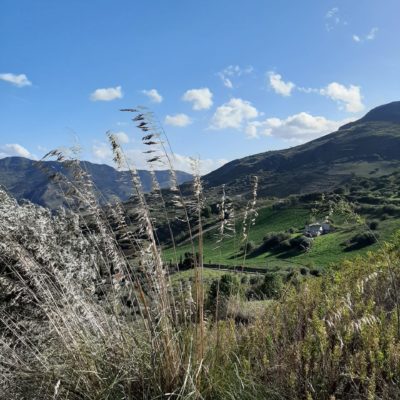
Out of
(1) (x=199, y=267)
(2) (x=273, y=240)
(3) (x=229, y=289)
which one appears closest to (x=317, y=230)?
(3) (x=229, y=289)

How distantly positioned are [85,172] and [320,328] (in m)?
2.34

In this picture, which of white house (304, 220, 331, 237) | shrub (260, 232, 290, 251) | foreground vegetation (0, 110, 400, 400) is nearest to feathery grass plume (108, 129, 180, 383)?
foreground vegetation (0, 110, 400, 400)

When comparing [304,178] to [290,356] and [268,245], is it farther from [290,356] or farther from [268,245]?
[290,356]

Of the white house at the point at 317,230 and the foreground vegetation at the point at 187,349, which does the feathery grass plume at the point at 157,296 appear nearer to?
the foreground vegetation at the point at 187,349

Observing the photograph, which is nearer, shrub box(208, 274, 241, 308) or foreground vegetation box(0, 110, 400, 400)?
foreground vegetation box(0, 110, 400, 400)

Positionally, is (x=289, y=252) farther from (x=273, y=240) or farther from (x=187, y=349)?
(x=187, y=349)

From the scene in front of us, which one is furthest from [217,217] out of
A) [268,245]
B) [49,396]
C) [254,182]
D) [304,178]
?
[304,178]

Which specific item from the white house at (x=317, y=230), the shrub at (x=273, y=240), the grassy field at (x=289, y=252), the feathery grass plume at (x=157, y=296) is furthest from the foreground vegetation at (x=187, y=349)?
the shrub at (x=273, y=240)

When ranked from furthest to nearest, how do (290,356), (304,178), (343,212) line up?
(304,178) → (343,212) → (290,356)

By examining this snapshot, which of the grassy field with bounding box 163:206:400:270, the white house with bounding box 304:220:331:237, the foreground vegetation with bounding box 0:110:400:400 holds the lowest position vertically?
the grassy field with bounding box 163:206:400:270

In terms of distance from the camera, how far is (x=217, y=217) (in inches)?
150

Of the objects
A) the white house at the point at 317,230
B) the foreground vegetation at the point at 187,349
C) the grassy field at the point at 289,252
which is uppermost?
the white house at the point at 317,230

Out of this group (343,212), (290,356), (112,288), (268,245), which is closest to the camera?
(290,356)

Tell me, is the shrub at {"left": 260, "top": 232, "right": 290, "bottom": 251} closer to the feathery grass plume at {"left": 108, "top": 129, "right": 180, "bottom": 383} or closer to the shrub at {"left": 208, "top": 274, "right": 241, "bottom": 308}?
the shrub at {"left": 208, "top": 274, "right": 241, "bottom": 308}
